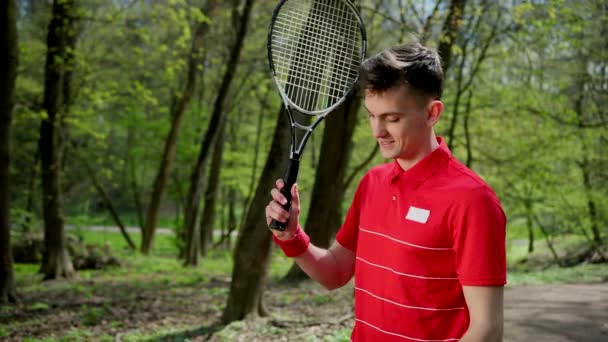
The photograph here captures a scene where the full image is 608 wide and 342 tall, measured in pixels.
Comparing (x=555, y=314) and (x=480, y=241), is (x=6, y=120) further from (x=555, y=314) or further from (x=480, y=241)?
(x=480, y=241)

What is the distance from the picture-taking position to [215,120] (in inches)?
578

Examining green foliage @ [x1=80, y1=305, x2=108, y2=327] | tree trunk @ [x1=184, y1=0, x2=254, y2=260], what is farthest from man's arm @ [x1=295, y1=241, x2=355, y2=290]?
tree trunk @ [x1=184, y1=0, x2=254, y2=260]

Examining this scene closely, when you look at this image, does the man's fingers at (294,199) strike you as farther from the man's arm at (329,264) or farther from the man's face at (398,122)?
the man's face at (398,122)

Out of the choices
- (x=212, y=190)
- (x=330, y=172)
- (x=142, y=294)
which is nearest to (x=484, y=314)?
(x=330, y=172)

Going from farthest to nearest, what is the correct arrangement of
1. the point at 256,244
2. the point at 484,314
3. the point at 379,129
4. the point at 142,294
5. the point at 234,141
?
the point at 234,141 < the point at 142,294 < the point at 256,244 < the point at 379,129 < the point at 484,314

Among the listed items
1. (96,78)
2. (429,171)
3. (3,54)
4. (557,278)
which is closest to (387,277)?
(429,171)

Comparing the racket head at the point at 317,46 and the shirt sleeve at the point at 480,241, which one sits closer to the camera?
the shirt sleeve at the point at 480,241

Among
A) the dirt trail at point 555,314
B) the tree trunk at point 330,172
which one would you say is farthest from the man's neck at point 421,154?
the tree trunk at point 330,172

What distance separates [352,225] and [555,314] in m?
5.15

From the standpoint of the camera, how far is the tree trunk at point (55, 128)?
437 inches

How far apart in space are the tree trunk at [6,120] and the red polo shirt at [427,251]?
24.7ft

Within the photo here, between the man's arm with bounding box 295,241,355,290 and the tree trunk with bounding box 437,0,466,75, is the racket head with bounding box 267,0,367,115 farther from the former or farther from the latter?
the tree trunk with bounding box 437,0,466,75

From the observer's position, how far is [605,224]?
1429cm

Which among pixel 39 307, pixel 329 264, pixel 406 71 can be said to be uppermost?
pixel 406 71
